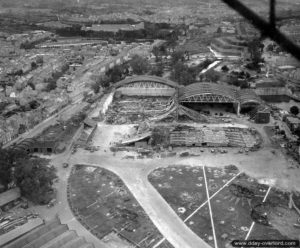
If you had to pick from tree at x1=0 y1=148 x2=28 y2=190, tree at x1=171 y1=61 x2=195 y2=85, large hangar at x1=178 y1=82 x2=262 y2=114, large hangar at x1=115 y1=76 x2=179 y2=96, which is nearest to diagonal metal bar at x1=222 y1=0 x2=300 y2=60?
tree at x1=0 y1=148 x2=28 y2=190

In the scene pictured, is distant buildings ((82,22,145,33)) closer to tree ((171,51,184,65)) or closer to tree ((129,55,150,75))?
tree ((171,51,184,65))

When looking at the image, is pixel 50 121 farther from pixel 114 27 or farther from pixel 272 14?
pixel 114 27

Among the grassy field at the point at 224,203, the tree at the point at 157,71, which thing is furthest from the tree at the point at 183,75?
the grassy field at the point at 224,203

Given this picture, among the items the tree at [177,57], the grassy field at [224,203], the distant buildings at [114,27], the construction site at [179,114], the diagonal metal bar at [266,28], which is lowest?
the grassy field at [224,203]

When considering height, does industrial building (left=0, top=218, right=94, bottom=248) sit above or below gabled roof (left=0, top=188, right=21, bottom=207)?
above

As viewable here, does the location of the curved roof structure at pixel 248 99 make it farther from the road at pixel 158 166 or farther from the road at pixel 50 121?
the road at pixel 50 121
